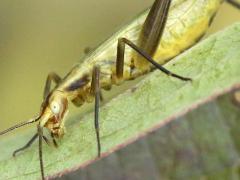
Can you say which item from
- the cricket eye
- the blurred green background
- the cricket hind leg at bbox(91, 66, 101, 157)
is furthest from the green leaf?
the blurred green background

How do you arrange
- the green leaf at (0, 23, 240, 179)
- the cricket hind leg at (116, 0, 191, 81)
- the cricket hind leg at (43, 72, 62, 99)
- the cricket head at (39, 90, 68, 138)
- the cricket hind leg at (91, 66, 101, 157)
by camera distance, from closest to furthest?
the green leaf at (0, 23, 240, 179)
the cricket hind leg at (91, 66, 101, 157)
the cricket head at (39, 90, 68, 138)
the cricket hind leg at (116, 0, 191, 81)
the cricket hind leg at (43, 72, 62, 99)

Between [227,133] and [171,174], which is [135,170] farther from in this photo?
[227,133]

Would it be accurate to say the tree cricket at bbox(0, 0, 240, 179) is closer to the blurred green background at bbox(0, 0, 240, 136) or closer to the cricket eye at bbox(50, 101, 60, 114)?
the cricket eye at bbox(50, 101, 60, 114)

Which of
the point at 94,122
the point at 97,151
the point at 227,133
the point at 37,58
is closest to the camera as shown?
the point at 227,133

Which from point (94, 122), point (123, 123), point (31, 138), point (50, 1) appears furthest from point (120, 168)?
point (50, 1)

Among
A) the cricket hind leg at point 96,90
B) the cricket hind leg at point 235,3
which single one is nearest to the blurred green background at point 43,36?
the cricket hind leg at point 235,3

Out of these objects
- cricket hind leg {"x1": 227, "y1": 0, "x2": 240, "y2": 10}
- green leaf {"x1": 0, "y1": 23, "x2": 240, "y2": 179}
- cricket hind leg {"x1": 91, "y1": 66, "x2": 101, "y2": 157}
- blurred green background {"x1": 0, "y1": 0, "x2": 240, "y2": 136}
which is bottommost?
blurred green background {"x1": 0, "y1": 0, "x2": 240, "y2": 136}
